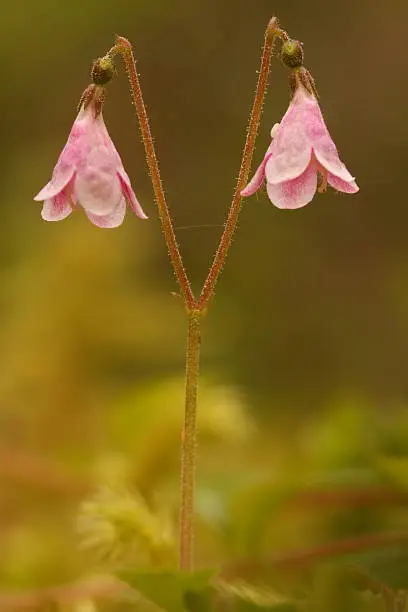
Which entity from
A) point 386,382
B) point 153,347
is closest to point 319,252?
Result: point 386,382

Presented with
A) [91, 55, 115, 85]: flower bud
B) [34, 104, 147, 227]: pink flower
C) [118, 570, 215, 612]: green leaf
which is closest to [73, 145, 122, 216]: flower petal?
[34, 104, 147, 227]: pink flower

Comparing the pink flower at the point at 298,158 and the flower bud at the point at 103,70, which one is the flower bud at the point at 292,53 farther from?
the flower bud at the point at 103,70

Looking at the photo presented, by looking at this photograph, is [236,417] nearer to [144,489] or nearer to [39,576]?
[144,489]

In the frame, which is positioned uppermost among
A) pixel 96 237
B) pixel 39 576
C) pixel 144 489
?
pixel 96 237

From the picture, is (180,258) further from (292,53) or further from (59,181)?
(292,53)

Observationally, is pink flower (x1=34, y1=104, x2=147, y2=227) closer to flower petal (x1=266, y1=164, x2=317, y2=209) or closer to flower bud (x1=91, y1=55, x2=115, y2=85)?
flower bud (x1=91, y1=55, x2=115, y2=85)

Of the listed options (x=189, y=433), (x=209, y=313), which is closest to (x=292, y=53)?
(x=189, y=433)
